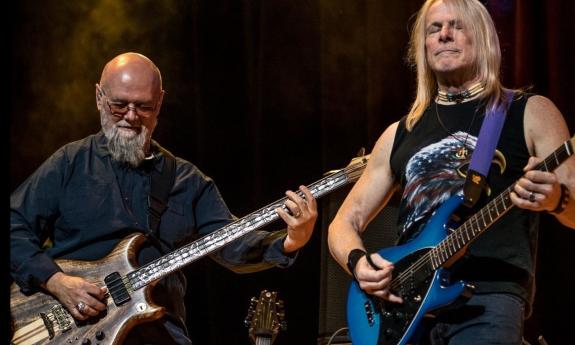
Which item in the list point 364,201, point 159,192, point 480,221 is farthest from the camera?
point 159,192

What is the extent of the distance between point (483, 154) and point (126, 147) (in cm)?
187

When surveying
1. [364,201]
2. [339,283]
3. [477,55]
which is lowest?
[339,283]

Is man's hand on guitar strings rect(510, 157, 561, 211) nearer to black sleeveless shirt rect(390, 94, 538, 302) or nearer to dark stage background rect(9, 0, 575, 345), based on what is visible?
black sleeveless shirt rect(390, 94, 538, 302)

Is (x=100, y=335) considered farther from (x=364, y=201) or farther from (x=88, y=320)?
(x=364, y=201)

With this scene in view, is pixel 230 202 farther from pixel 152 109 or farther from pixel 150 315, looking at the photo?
pixel 150 315

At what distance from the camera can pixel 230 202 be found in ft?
17.4

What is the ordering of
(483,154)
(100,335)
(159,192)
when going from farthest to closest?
(159,192)
(100,335)
(483,154)

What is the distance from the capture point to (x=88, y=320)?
11.9 ft

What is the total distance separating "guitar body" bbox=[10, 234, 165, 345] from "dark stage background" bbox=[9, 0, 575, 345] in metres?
1.51

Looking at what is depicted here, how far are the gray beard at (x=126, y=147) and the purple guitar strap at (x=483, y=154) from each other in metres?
1.79

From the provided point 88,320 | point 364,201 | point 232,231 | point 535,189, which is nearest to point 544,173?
point 535,189

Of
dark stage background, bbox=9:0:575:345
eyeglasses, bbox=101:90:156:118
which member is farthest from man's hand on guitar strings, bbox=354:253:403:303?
dark stage background, bbox=9:0:575:345

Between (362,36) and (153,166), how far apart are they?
6.09ft

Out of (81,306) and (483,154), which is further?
(81,306)
